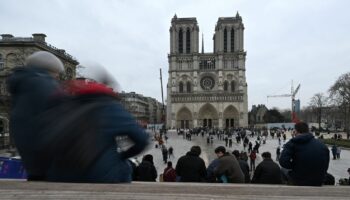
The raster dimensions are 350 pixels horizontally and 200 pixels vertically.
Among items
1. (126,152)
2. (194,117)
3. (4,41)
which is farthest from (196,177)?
(194,117)

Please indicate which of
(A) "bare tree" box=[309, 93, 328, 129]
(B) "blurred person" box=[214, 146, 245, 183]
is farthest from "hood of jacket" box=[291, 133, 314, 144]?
(A) "bare tree" box=[309, 93, 328, 129]

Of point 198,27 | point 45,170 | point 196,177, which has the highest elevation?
point 198,27

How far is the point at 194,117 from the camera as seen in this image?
90.9 meters

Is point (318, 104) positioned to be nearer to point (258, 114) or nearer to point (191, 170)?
point (258, 114)

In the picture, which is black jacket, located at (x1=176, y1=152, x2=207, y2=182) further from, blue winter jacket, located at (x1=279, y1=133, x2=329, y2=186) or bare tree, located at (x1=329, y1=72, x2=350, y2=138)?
bare tree, located at (x1=329, y1=72, x2=350, y2=138)

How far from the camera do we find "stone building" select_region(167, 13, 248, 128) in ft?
293

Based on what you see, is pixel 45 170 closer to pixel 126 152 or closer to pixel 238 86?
pixel 126 152

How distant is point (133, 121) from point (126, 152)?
233mm

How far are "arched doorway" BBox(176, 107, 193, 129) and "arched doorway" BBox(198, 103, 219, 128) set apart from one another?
7.11 feet

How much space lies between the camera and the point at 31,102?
2.96m

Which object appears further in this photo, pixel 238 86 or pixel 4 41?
pixel 238 86

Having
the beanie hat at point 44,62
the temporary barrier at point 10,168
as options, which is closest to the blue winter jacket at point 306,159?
the beanie hat at point 44,62

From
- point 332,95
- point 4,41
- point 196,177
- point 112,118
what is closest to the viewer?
point 112,118

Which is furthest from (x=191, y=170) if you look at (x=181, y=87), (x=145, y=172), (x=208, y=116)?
(x=208, y=116)
